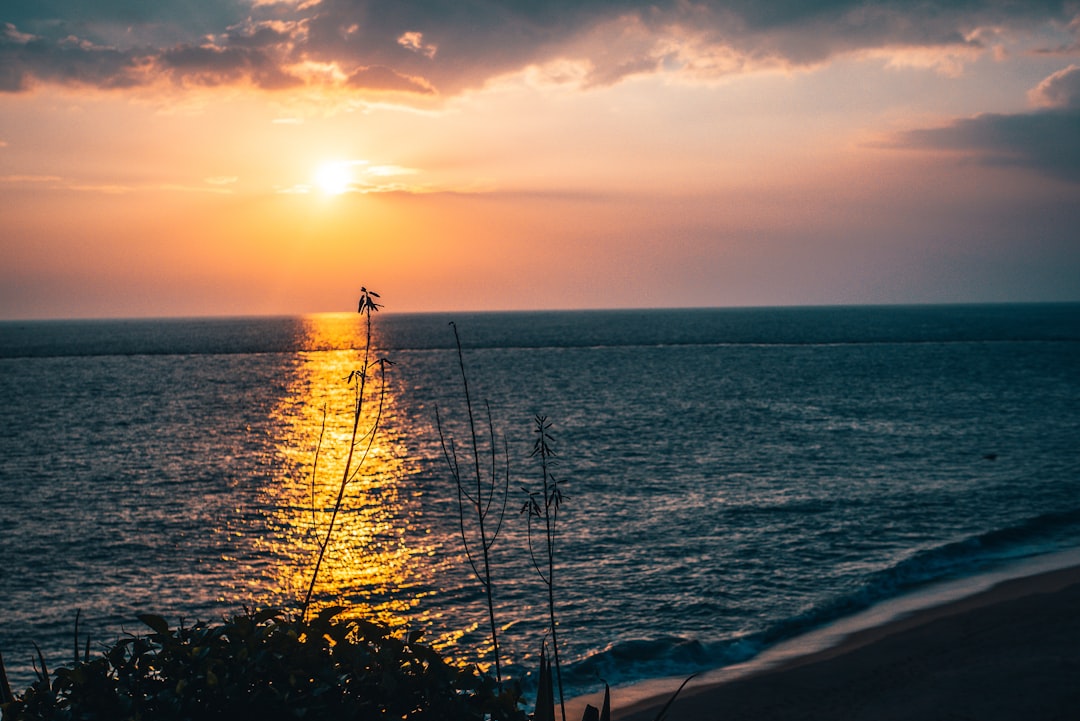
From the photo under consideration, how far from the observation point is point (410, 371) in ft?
419

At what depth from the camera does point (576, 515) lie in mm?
33188

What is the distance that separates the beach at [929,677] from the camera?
14852 mm

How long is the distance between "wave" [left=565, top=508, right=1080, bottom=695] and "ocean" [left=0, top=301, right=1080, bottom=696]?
8 cm

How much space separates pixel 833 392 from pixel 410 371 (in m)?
66.9

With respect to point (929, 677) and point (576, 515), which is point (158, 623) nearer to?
point (929, 677)

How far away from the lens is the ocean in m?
22.1

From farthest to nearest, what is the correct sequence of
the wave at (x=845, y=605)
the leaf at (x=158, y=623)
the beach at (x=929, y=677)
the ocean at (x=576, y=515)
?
the ocean at (x=576, y=515) < the wave at (x=845, y=605) < the beach at (x=929, y=677) < the leaf at (x=158, y=623)

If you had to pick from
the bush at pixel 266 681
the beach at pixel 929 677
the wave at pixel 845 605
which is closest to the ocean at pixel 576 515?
the wave at pixel 845 605

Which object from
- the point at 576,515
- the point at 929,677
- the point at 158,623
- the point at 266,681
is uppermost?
the point at 158,623

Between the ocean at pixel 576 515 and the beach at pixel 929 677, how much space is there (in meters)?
2.09

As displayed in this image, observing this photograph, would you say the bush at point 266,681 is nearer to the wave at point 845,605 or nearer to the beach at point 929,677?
the wave at point 845,605

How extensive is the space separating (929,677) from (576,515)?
17785 millimetres

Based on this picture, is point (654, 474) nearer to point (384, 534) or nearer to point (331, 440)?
point (384, 534)

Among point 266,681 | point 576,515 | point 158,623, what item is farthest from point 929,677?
point 576,515
